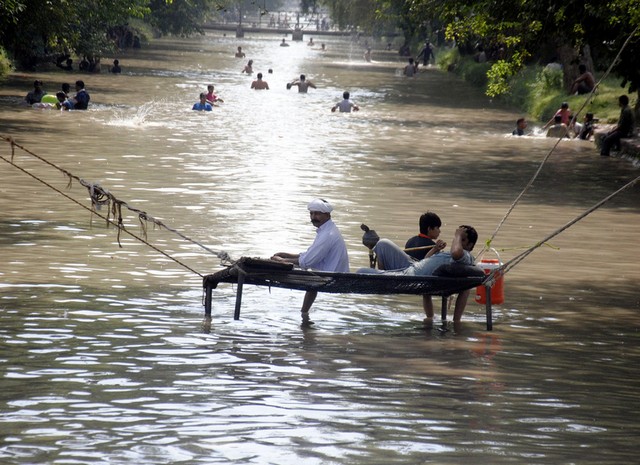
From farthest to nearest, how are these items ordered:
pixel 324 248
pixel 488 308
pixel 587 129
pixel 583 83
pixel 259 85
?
pixel 259 85 → pixel 583 83 → pixel 587 129 → pixel 324 248 → pixel 488 308

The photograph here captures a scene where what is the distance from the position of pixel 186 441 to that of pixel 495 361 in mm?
3845

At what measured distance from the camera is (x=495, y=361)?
11.6 metres

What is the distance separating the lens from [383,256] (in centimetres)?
1347

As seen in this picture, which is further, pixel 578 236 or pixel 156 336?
pixel 578 236

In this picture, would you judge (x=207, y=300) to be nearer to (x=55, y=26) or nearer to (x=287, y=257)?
(x=287, y=257)

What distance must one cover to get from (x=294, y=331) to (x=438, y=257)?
1.64 metres

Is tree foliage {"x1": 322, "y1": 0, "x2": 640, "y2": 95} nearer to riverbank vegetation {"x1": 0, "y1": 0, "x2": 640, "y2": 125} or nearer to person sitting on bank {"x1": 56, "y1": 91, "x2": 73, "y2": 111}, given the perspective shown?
riverbank vegetation {"x1": 0, "y1": 0, "x2": 640, "y2": 125}

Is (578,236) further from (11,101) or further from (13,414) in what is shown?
(11,101)

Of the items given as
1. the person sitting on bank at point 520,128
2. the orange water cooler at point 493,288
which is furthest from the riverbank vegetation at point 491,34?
the orange water cooler at point 493,288

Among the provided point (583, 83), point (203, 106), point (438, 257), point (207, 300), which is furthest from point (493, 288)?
point (203, 106)

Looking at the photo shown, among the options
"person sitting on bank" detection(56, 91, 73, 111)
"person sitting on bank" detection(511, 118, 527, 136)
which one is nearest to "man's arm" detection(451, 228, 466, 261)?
"person sitting on bank" detection(511, 118, 527, 136)

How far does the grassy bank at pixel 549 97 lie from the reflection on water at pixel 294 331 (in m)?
9.02

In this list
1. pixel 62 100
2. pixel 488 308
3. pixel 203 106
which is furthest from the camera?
pixel 203 106

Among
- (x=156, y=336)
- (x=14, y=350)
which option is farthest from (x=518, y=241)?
(x=14, y=350)
